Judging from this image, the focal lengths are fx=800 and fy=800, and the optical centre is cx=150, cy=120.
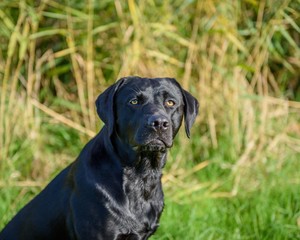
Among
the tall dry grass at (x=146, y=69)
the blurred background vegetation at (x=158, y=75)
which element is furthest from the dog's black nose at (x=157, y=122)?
the tall dry grass at (x=146, y=69)

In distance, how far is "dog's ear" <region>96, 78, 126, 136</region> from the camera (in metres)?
4.08

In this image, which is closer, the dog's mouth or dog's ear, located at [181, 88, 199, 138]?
the dog's mouth

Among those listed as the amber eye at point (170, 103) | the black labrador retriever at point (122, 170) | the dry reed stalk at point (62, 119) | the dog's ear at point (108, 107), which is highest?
the dog's ear at point (108, 107)

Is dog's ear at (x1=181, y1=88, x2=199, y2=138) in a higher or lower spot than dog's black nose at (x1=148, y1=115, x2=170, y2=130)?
lower

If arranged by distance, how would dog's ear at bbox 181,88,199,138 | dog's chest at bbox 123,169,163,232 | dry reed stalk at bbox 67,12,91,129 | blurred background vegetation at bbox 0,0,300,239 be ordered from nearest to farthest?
dog's chest at bbox 123,169,163,232
dog's ear at bbox 181,88,199,138
blurred background vegetation at bbox 0,0,300,239
dry reed stalk at bbox 67,12,91,129

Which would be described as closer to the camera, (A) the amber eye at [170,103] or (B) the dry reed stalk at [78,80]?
(A) the amber eye at [170,103]

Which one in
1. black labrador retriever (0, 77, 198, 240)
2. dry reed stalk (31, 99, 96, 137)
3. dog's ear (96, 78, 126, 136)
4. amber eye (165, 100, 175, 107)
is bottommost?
dry reed stalk (31, 99, 96, 137)

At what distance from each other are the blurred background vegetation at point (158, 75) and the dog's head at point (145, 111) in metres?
1.79

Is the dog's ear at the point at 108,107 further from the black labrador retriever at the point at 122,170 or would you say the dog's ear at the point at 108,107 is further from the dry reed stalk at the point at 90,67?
the dry reed stalk at the point at 90,67

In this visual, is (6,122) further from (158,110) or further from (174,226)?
(158,110)

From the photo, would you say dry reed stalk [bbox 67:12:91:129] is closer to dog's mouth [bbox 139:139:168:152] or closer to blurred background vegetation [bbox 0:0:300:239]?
blurred background vegetation [bbox 0:0:300:239]

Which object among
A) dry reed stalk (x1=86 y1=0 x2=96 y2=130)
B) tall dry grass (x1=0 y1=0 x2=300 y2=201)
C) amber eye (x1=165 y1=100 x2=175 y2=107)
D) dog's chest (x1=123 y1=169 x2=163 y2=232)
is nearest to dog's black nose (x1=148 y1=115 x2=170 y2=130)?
amber eye (x1=165 y1=100 x2=175 y2=107)

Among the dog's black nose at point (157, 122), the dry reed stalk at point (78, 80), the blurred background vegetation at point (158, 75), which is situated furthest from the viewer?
the dry reed stalk at point (78, 80)

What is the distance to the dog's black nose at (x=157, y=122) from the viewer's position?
3988mm
